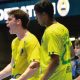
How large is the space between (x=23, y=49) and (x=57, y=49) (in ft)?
2.02

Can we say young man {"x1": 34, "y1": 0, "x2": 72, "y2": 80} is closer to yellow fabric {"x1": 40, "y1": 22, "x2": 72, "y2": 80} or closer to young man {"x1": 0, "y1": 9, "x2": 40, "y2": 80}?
yellow fabric {"x1": 40, "y1": 22, "x2": 72, "y2": 80}

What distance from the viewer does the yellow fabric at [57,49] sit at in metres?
3.13

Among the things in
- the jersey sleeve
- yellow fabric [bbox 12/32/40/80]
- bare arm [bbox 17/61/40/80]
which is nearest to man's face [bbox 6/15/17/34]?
yellow fabric [bbox 12/32/40/80]

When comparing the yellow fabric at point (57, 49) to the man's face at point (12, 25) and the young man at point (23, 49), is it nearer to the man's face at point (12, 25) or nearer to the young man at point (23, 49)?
the young man at point (23, 49)

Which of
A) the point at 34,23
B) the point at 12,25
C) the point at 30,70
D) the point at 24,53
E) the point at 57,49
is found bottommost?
the point at 34,23

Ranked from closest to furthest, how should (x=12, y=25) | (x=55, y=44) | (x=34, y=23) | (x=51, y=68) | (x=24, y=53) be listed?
(x=51, y=68) < (x=55, y=44) < (x=24, y=53) < (x=12, y=25) < (x=34, y=23)

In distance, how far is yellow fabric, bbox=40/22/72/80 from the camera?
3128 mm

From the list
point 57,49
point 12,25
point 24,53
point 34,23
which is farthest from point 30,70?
point 34,23

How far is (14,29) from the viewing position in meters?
3.74

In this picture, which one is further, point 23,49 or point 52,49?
point 23,49

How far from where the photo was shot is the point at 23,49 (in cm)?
A: 364

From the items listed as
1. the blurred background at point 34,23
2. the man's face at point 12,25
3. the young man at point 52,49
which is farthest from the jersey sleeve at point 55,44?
the blurred background at point 34,23

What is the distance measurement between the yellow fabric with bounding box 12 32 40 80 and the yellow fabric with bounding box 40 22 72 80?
25 cm

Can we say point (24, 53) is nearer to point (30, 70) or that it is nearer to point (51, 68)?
point (30, 70)
